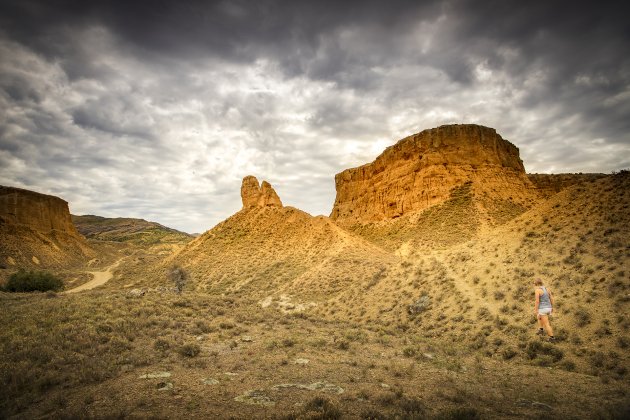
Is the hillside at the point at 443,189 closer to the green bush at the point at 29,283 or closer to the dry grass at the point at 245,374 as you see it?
the dry grass at the point at 245,374

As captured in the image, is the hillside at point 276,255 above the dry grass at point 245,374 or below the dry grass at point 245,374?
above

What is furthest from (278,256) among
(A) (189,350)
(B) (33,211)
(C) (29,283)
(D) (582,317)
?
(B) (33,211)

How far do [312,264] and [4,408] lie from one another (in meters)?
31.9

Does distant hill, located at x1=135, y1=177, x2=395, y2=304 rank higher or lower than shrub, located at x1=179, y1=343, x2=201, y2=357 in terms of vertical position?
higher

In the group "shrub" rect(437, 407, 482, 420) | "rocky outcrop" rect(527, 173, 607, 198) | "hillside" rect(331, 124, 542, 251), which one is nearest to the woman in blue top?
"shrub" rect(437, 407, 482, 420)

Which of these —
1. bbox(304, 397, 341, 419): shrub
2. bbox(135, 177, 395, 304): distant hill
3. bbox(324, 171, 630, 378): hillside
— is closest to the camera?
bbox(304, 397, 341, 419): shrub

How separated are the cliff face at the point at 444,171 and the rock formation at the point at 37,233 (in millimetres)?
64322

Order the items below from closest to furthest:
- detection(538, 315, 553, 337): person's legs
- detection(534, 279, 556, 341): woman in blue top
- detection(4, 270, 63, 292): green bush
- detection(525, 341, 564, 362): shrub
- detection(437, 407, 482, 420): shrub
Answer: detection(437, 407, 482, 420): shrub < detection(525, 341, 564, 362): shrub < detection(538, 315, 553, 337): person's legs < detection(534, 279, 556, 341): woman in blue top < detection(4, 270, 63, 292): green bush

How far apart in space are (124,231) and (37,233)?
3642 inches

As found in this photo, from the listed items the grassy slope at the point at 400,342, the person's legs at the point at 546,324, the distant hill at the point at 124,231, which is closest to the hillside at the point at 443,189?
the grassy slope at the point at 400,342

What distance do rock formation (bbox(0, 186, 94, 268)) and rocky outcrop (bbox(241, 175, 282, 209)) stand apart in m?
40.9

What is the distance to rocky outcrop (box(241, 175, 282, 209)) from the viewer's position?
57.0m

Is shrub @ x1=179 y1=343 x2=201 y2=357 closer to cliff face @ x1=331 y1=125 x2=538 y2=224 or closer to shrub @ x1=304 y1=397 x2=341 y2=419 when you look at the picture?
shrub @ x1=304 y1=397 x2=341 y2=419

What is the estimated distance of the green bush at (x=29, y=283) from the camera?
34.8m
